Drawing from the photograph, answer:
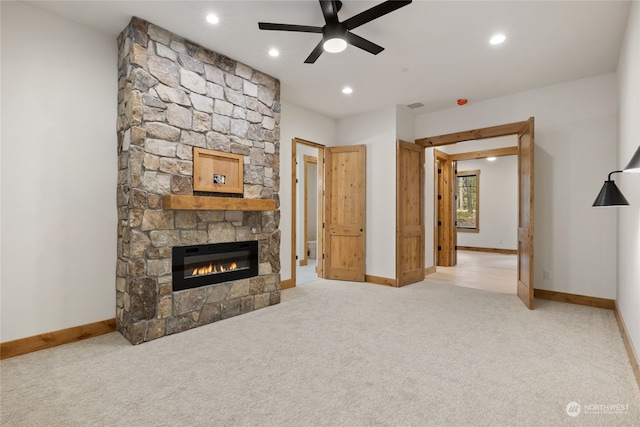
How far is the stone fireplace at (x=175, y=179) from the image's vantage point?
2.98 metres

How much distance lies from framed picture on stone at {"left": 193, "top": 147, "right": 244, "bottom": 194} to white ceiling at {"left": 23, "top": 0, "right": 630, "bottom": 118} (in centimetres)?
115

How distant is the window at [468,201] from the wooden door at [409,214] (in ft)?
17.5

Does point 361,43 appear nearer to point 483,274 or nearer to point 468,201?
point 483,274

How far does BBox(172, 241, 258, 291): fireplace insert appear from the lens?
10.7 feet

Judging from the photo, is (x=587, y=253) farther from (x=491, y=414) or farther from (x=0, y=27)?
(x=0, y=27)

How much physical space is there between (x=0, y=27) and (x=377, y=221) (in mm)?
4856

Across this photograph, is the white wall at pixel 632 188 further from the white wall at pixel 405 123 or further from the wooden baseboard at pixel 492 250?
the wooden baseboard at pixel 492 250

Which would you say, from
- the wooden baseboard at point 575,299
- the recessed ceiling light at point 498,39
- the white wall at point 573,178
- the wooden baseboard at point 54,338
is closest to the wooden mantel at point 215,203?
the wooden baseboard at point 54,338

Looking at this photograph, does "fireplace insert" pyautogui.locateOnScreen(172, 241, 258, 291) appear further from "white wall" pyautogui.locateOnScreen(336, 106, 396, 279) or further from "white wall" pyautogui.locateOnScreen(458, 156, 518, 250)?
"white wall" pyautogui.locateOnScreen(458, 156, 518, 250)

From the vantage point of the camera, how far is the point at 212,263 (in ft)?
11.7

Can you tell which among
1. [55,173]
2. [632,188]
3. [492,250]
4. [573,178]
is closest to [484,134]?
[573,178]

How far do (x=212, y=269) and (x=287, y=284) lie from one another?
1751 mm

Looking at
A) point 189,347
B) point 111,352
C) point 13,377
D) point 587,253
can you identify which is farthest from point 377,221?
point 13,377

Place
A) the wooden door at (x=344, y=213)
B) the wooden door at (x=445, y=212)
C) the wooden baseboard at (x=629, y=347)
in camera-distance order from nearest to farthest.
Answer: the wooden baseboard at (x=629, y=347), the wooden door at (x=344, y=213), the wooden door at (x=445, y=212)
